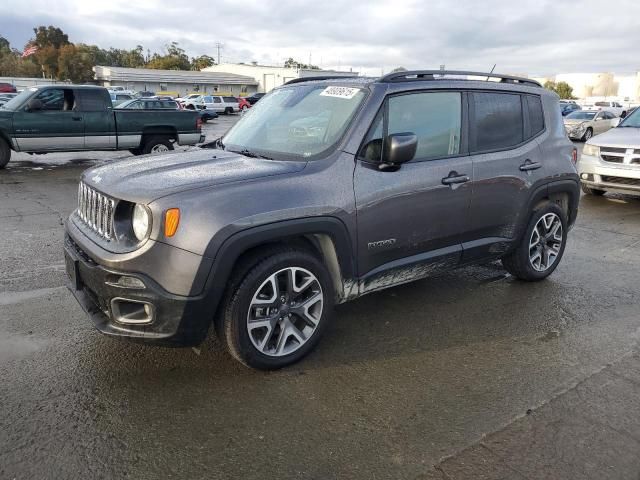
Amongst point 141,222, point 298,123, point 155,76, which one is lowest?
point 141,222

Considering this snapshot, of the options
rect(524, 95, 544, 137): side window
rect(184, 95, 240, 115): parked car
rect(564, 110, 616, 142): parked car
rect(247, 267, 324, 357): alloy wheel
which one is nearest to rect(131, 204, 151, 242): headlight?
rect(247, 267, 324, 357): alloy wheel

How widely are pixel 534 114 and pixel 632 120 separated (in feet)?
21.3

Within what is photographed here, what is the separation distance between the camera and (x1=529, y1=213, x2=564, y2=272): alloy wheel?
4977 mm

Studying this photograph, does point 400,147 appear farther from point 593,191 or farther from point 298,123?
point 593,191

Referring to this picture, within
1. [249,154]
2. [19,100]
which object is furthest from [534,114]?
[19,100]

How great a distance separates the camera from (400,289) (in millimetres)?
4914

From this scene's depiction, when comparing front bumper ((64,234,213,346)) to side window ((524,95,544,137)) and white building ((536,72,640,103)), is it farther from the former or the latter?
white building ((536,72,640,103))

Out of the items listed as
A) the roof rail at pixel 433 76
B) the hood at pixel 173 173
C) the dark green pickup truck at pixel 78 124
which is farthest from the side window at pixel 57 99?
the roof rail at pixel 433 76

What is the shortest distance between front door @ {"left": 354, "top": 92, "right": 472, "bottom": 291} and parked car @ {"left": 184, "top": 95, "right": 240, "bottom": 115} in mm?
38938

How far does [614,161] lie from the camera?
888 cm

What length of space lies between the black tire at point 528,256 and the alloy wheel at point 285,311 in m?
2.35

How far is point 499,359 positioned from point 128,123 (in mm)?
11007

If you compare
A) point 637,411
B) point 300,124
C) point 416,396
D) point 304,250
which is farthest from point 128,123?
point 637,411

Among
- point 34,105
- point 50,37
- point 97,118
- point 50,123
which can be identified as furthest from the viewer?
point 50,37
